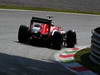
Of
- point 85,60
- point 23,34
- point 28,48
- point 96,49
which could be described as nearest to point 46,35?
point 23,34

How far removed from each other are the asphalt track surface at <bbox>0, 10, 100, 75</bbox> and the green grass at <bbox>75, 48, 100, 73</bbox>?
932 millimetres

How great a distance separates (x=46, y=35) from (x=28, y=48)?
107 cm

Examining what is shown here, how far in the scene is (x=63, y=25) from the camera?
22719 mm

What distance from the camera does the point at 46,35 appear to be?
16.5m

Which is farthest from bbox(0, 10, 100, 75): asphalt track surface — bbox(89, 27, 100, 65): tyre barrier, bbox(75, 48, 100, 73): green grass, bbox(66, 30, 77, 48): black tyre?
bbox(89, 27, 100, 65): tyre barrier

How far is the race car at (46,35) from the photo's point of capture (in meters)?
16.2

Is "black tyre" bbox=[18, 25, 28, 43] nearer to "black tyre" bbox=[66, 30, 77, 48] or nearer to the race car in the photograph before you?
the race car

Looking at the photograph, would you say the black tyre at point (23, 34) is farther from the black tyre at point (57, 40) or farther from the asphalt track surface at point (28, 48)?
the black tyre at point (57, 40)

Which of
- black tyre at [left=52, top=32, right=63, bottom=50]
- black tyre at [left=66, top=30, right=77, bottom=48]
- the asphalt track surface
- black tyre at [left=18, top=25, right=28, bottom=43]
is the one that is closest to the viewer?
the asphalt track surface

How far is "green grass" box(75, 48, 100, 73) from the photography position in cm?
1331

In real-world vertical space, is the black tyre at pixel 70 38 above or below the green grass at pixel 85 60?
above

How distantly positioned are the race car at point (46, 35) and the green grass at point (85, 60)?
33.8 inches

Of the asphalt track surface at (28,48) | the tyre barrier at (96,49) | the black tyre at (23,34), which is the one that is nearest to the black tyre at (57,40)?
the asphalt track surface at (28,48)

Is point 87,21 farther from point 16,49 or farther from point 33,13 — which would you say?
point 16,49
